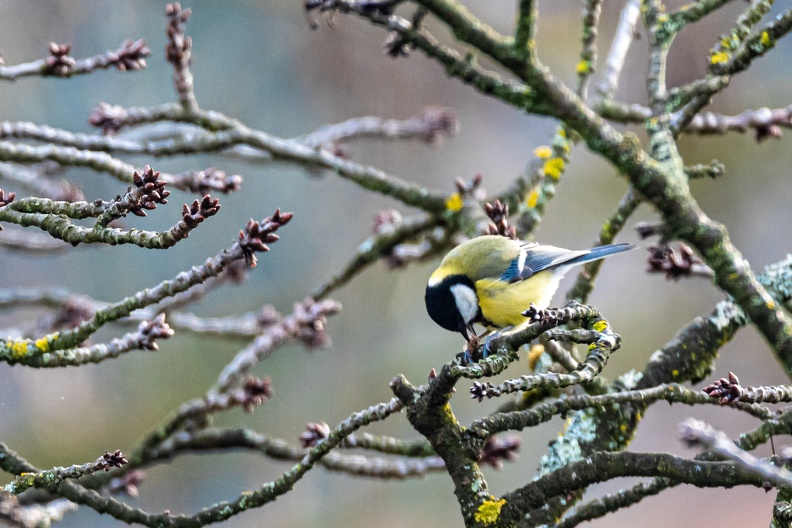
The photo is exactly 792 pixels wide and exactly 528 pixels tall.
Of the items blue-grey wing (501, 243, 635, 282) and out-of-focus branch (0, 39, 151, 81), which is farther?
blue-grey wing (501, 243, 635, 282)

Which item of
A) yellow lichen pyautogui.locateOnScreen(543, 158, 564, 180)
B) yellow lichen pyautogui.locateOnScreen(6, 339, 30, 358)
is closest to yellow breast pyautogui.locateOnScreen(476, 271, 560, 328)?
yellow lichen pyautogui.locateOnScreen(543, 158, 564, 180)

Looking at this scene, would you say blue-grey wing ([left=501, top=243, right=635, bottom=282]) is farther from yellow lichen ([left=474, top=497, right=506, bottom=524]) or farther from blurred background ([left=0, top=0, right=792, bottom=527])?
→ blurred background ([left=0, top=0, right=792, bottom=527])

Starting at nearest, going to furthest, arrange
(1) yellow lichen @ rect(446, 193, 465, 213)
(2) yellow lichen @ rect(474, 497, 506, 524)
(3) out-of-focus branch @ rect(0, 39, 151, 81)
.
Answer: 1. (2) yellow lichen @ rect(474, 497, 506, 524)
2. (3) out-of-focus branch @ rect(0, 39, 151, 81)
3. (1) yellow lichen @ rect(446, 193, 465, 213)

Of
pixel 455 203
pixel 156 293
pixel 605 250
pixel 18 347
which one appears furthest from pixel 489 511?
pixel 455 203

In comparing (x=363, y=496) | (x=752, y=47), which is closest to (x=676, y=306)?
(x=363, y=496)

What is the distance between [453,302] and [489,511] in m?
1.05

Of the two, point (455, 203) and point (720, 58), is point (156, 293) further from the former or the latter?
point (720, 58)

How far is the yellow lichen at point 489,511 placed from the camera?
4.53 ft

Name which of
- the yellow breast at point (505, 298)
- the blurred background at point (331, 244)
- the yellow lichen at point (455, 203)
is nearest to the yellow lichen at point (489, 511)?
the yellow breast at point (505, 298)

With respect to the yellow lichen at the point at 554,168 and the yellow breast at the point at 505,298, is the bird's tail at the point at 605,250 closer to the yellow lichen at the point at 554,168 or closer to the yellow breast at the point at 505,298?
the yellow breast at the point at 505,298

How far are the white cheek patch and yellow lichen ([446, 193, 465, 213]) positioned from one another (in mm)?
315

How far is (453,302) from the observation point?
2385 mm

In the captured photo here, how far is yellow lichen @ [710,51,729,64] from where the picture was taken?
7.17 feet

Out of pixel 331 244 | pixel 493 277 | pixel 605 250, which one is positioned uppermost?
pixel 331 244
